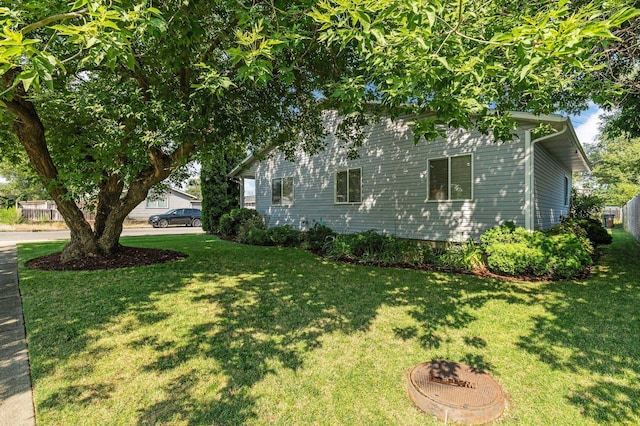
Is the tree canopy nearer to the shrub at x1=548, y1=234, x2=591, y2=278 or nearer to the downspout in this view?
the downspout

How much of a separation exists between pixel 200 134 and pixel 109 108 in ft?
4.41

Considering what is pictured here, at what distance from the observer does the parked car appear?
80.0 feet

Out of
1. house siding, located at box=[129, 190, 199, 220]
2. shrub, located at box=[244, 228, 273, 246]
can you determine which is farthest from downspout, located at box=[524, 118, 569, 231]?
house siding, located at box=[129, 190, 199, 220]

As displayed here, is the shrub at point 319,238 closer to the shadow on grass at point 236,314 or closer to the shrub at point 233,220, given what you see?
the shadow on grass at point 236,314

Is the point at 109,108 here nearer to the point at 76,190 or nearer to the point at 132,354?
the point at 76,190

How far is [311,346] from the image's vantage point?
3420 mm

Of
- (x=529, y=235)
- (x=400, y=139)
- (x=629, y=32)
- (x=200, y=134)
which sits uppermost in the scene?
(x=629, y=32)

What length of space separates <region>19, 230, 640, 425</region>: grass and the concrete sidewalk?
9 centimetres

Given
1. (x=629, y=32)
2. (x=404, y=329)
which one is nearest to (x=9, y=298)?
(x=404, y=329)

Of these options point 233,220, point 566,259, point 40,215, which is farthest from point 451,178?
point 40,215

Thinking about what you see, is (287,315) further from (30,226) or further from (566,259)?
(30,226)

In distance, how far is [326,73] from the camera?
243 inches

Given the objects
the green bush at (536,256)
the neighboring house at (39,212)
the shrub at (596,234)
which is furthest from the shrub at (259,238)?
the neighboring house at (39,212)

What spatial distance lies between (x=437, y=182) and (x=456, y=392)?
7190mm
